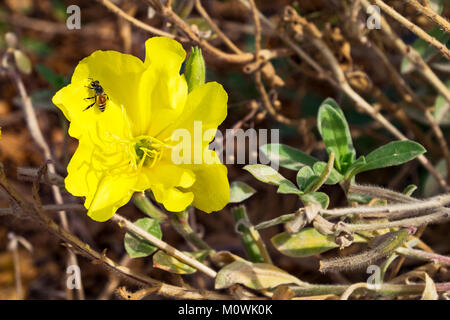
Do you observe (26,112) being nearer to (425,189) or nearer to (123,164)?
(123,164)

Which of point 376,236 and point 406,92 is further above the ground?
point 406,92

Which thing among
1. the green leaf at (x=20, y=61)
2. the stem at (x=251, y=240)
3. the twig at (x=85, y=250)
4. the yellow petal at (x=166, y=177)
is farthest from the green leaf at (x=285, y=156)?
the green leaf at (x=20, y=61)

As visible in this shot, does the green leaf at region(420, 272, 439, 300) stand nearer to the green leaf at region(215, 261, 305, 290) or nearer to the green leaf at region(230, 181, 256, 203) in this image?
the green leaf at region(215, 261, 305, 290)

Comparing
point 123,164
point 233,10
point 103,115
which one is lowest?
point 123,164

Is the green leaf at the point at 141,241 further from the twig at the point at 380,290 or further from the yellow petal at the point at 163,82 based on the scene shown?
the twig at the point at 380,290

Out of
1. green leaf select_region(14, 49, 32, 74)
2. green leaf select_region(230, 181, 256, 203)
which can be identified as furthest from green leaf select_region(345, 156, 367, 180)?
green leaf select_region(14, 49, 32, 74)
